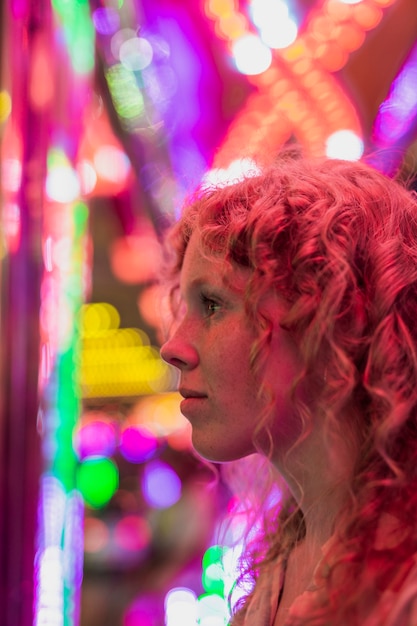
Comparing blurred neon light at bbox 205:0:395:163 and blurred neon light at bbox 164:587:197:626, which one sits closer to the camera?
blurred neon light at bbox 205:0:395:163

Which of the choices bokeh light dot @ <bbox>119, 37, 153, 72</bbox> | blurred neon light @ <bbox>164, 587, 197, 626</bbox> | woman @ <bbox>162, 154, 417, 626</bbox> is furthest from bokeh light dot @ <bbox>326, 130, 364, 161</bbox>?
blurred neon light @ <bbox>164, 587, 197, 626</bbox>

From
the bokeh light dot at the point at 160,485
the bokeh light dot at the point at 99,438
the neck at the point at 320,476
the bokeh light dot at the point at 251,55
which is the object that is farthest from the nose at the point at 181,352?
the bokeh light dot at the point at 99,438

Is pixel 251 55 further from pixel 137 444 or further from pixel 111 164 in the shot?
pixel 137 444

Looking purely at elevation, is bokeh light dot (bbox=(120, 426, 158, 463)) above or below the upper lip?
below

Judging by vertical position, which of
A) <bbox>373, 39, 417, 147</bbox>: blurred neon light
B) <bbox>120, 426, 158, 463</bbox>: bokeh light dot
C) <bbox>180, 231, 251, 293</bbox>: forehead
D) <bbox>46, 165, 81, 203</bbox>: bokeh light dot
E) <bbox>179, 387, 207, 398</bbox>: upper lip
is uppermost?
<bbox>373, 39, 417, 147</bbox>: blurred neon light

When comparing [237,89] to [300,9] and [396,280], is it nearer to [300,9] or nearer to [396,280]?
[300,9]

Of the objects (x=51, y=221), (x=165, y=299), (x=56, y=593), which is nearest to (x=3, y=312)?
(x=51, y=221)

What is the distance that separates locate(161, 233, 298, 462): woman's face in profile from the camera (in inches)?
34.1

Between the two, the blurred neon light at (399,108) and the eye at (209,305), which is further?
the blurred neon light at (399,108)

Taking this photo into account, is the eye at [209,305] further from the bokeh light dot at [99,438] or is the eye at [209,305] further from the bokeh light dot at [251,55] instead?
the bokeh light dot at [99,438]

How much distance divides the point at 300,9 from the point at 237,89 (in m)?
0.33

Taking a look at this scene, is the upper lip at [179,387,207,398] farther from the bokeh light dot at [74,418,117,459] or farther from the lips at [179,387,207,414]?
the bokeh light dot at [74,418,117,459]

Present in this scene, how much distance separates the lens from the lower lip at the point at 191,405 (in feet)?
2.96

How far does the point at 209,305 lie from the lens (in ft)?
3.06
